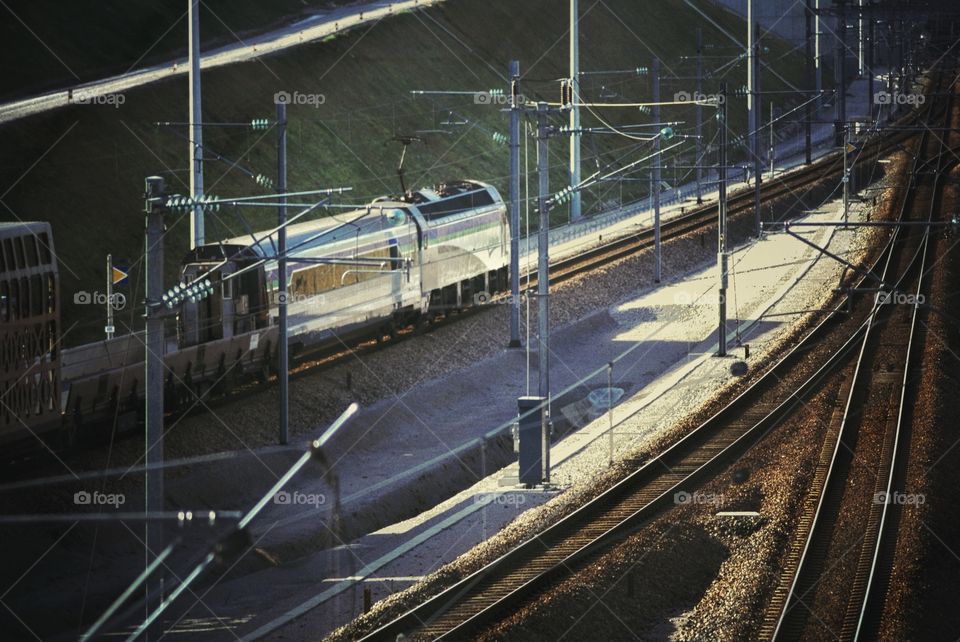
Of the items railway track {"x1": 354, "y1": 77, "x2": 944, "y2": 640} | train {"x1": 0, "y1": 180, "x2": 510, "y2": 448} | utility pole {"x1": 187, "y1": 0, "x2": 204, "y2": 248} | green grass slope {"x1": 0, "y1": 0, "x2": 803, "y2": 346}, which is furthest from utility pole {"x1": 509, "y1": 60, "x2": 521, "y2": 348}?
utility pole {"x1": 187, "y1": 0, "x2": 204, "y2": 248}

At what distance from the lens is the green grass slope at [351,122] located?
135 ft

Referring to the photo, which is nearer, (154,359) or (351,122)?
(154,359)

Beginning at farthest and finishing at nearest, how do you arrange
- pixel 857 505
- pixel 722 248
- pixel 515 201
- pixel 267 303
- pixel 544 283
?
1. pixel 722 248
2. pixel 515 201
3. pixel 267 303
4. pixel 544 283
5. pixel 857 505

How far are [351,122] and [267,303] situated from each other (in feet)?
86.5

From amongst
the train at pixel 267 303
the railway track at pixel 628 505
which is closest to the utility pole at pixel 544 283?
the railway track at pixel 628 505

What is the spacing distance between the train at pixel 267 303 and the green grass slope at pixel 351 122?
1.98 m

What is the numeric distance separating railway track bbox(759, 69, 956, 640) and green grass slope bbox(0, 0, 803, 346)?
8.32m

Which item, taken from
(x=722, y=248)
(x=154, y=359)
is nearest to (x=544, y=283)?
(x=722, y=248)

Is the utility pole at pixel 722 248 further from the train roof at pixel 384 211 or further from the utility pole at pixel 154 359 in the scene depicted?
the utility pole at pixel 154 359

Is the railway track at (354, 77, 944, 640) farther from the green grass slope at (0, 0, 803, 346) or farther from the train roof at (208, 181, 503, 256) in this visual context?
the train roof at (208, 181, 503, 256)

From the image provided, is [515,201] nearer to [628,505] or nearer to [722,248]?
[722,248]

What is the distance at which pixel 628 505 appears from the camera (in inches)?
1001

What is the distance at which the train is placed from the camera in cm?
2453

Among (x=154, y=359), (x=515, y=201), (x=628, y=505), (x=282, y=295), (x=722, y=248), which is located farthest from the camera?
(x=722, y=248)
